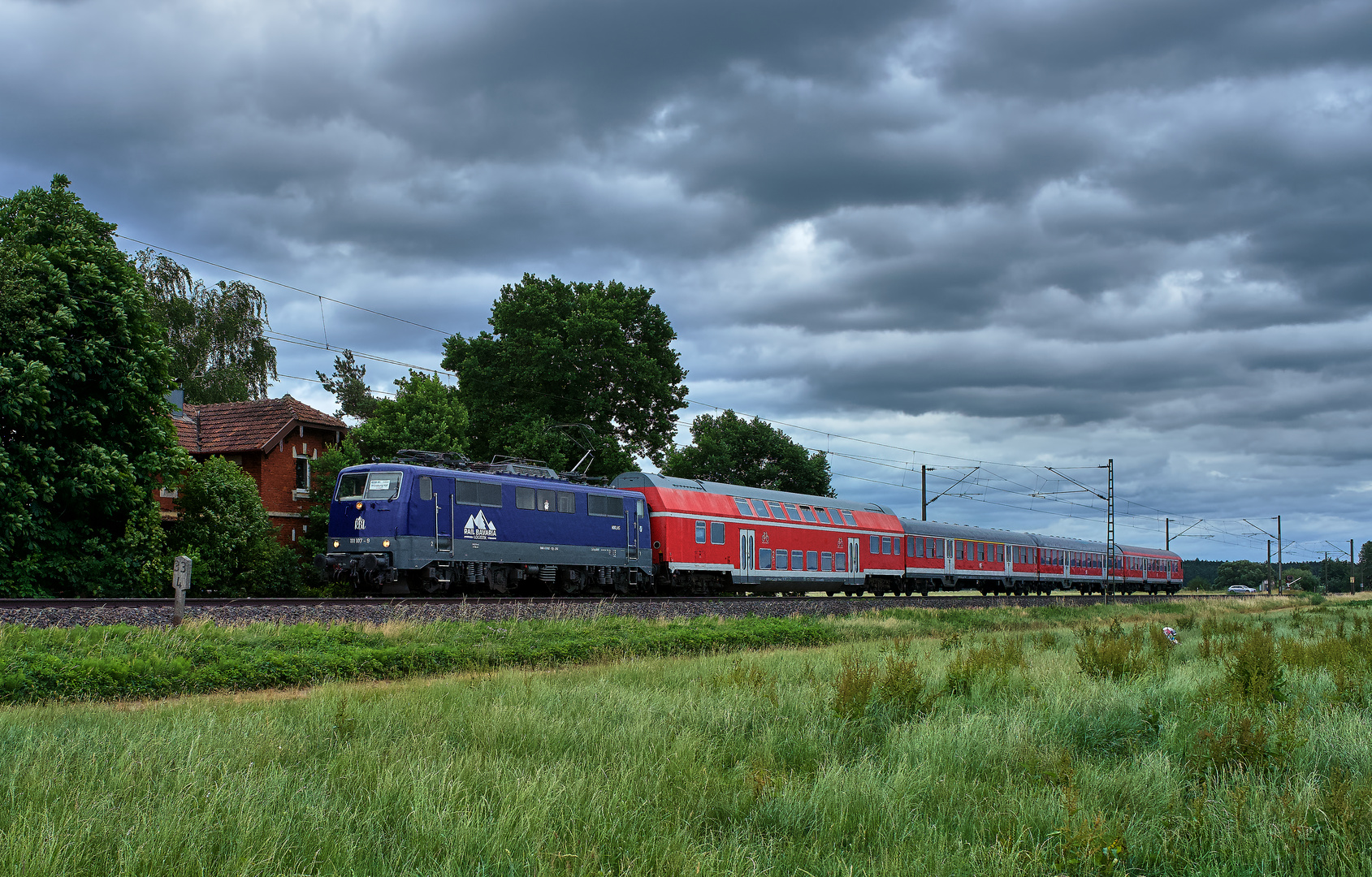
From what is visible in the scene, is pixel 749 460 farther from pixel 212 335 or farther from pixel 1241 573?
pixel 1241 573

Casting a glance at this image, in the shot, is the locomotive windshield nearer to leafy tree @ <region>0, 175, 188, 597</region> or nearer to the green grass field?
leafy tree @ <region>0, 175, 188, 597</region>

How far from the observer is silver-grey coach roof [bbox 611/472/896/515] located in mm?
33719

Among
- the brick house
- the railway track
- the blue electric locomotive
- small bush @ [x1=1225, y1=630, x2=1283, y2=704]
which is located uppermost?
the brick house

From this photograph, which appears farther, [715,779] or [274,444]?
[274,444]

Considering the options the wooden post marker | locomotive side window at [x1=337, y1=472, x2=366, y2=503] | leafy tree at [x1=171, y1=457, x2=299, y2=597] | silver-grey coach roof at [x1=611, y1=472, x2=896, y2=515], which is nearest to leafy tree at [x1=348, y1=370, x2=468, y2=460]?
leafy tree at [x1=171, y1=457, x2=299, y2=597]

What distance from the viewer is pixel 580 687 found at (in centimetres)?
1264

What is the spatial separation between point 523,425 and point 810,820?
40.5 metres

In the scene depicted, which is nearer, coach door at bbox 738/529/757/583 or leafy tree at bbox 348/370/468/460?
coach door at bbox 738/529/757/583

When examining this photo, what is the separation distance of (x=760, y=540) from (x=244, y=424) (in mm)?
23051

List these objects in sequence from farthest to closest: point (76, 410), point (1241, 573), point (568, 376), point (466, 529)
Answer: point (1241, 573) < point (568, 376) < point (76, 410) < point (466, 529)

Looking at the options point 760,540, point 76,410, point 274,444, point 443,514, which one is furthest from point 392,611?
point 274,444

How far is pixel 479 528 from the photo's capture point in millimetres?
26703

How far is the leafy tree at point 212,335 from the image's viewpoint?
165ft

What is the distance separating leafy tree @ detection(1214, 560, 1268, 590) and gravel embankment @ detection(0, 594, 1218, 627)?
152065 millimetres
